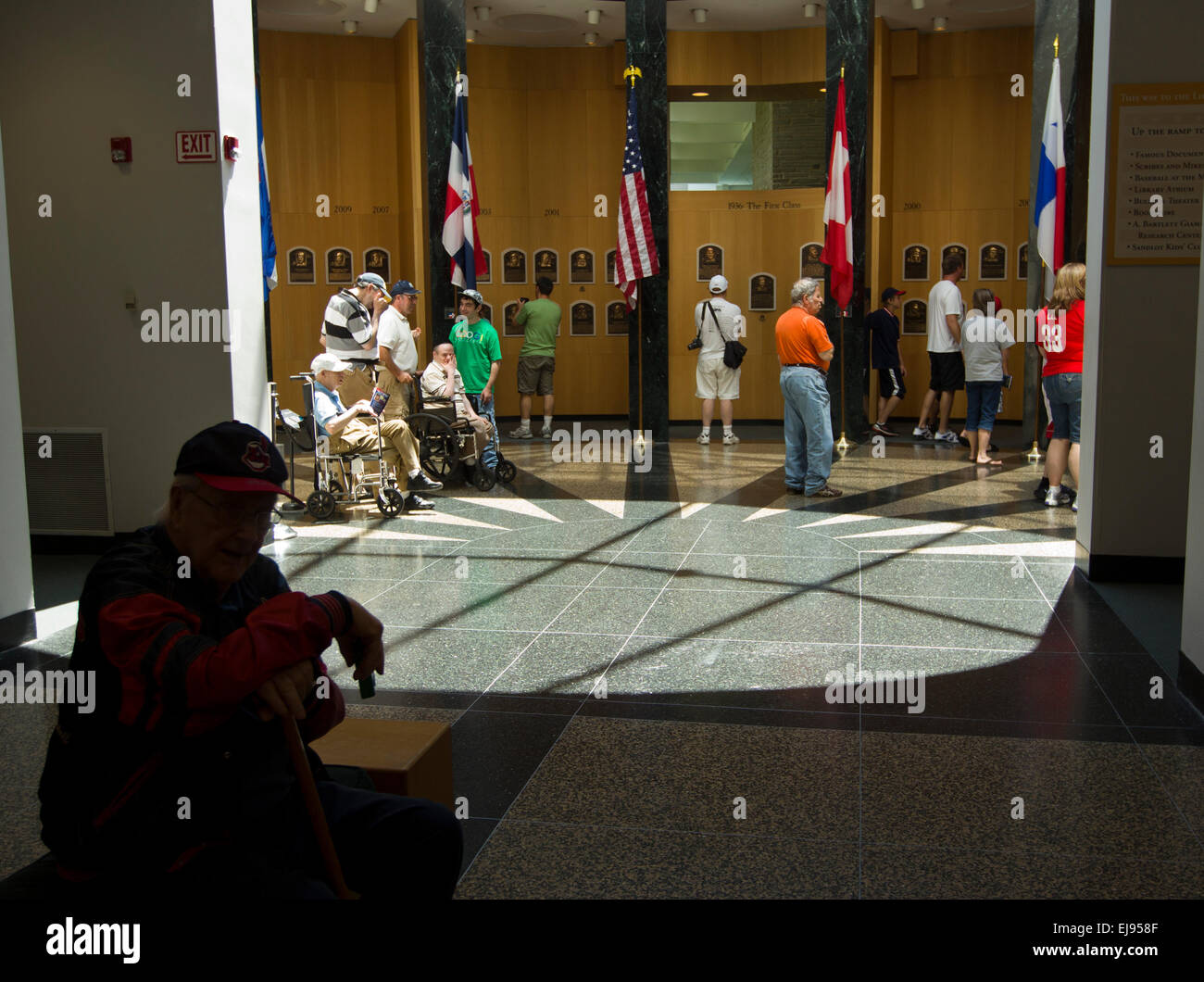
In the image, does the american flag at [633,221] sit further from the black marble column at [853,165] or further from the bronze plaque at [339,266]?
the bronze plaque at [339,266]

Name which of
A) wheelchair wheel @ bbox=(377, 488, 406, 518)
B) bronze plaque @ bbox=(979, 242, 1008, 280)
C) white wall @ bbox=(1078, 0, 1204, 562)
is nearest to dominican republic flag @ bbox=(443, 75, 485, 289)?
wheelchair wheel @ bbox=(377, 488, 406, 518)

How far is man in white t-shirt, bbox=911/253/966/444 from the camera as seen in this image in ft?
40.7

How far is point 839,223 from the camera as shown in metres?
12.6

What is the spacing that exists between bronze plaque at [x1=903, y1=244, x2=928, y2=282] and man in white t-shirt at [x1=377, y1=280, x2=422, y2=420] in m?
8.73

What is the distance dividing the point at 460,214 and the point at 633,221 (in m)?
2.13

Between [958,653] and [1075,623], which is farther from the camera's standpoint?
[1075,623]

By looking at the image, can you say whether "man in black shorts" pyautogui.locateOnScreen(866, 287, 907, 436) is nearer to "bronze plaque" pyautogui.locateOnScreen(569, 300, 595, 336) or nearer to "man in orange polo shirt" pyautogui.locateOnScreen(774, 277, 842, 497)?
"bronze plaque" pyautogui.locateOnScreen(569, 300, 595, 336)

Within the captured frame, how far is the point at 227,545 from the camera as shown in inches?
80.3

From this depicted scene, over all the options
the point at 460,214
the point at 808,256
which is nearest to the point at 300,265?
the point at 460,214

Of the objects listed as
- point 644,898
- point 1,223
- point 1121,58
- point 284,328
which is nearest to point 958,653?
point 644,898
